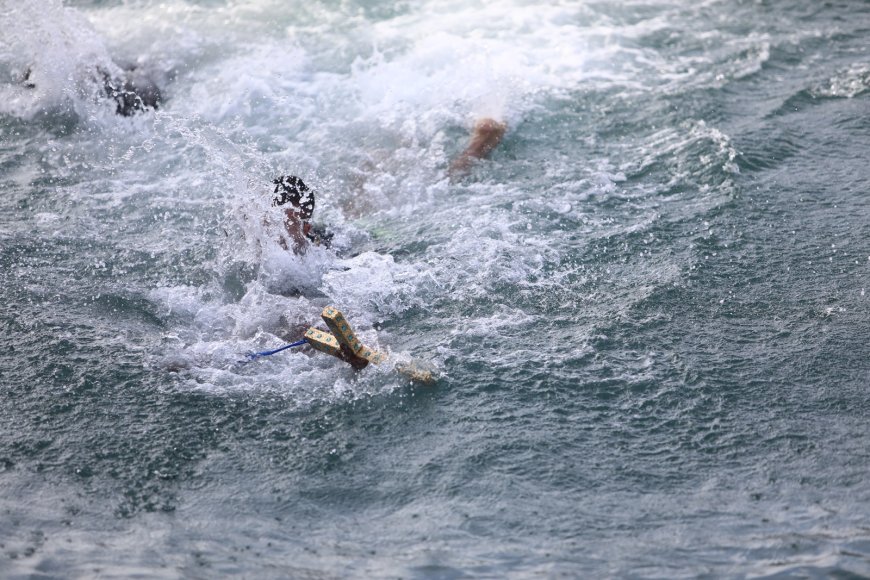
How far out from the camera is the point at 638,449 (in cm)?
432

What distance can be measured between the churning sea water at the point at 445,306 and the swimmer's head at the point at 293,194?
4.9 inches

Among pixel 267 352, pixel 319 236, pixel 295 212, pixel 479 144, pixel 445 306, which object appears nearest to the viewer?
pixel 267 352

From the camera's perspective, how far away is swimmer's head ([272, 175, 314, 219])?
5.72m

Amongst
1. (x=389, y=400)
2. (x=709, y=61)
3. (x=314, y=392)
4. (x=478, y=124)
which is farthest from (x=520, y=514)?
(x=709, y=61)

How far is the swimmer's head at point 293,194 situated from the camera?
225 inches

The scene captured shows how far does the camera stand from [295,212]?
18.8 ft

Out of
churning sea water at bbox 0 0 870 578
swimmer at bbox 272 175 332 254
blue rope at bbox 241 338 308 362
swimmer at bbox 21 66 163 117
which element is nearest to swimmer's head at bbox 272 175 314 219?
swimmer at bbox 272 175 332 254

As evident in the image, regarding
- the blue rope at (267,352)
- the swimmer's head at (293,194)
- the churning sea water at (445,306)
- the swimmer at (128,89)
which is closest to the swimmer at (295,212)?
the swimmer's head at (293,194)

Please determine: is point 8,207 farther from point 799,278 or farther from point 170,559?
point 799,278

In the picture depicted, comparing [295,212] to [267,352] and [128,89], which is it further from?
[128,89]

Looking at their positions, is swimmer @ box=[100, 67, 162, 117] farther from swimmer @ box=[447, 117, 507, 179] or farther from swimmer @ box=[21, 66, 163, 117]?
swimmer @ box=[447, 117, 507, 179]

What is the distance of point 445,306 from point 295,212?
1.22m

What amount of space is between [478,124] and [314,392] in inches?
139

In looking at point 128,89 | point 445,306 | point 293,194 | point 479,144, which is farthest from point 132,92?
point 445,306
